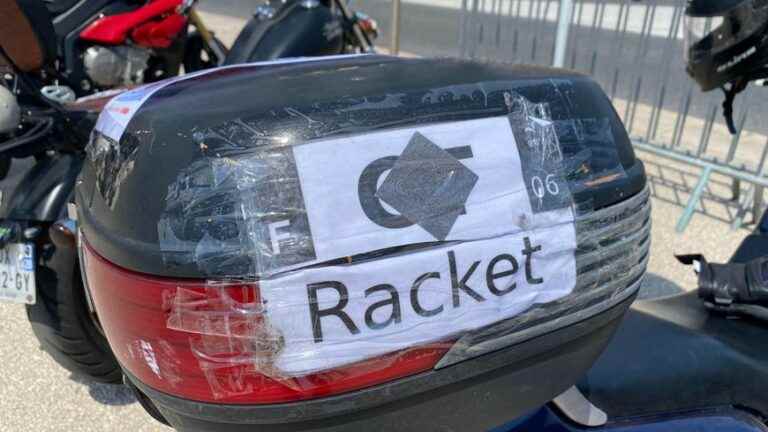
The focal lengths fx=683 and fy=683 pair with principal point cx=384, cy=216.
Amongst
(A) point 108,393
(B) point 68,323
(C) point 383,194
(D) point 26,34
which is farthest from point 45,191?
(C) point 383,194

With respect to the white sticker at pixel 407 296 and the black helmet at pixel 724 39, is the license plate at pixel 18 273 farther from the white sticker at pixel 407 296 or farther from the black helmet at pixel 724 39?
the black helmet at pixel 724 39

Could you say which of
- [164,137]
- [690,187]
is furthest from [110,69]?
[690,187]

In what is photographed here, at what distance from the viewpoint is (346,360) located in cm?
80

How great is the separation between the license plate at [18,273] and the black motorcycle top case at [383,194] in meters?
1.15

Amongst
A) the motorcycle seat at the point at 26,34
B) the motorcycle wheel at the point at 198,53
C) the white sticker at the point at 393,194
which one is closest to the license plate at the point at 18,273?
the motorcycle seat at the point at 26,34

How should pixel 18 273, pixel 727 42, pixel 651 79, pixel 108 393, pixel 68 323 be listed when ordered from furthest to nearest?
pixel 651 79 → pixel 108 393 → pixel 68 323 → pixel 18 273 → pixel 727 42

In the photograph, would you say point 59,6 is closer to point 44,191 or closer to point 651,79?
point 44,191

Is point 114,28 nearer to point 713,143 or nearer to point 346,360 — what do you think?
point 346,360

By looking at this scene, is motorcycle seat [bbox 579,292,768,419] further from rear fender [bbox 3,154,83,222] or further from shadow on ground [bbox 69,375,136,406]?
shadow on ground [bbox 69,375,136,406]

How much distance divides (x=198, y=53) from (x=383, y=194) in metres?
3.65

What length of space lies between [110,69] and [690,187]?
339 centimetres

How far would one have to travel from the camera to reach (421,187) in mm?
798

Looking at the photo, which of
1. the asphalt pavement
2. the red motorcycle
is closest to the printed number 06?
the asphalt pavement

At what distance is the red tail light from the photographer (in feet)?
2.52
